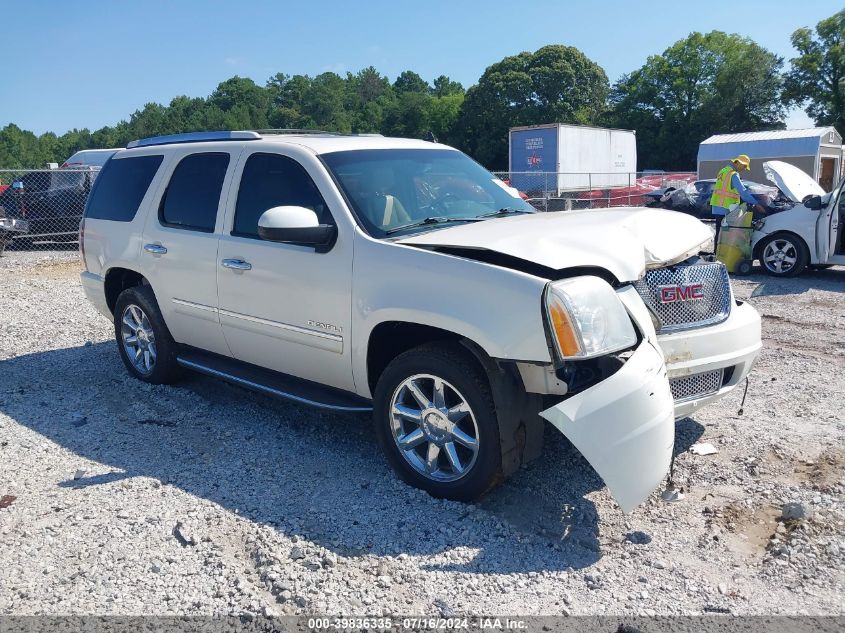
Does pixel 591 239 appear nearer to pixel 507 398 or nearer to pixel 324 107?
pixel 507 398

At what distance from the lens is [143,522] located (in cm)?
A: 363

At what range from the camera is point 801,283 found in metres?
10.2

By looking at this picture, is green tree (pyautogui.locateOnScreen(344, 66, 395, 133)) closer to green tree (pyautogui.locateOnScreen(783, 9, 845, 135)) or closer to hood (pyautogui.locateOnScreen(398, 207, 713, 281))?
green tree (pyautogui.locateOnScreen(783, 9, 845, 135))

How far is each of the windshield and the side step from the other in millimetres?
1002

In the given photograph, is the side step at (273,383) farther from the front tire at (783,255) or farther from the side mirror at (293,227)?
the front tire at (783,255)

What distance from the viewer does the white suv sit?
324cm

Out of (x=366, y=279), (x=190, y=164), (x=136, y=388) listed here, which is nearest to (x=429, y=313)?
(x=366, y=279)

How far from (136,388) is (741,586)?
4.69 meters

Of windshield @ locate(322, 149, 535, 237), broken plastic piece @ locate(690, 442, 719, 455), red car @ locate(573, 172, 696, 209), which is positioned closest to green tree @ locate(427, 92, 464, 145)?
red car @ locate(573, 172, 696, 209)

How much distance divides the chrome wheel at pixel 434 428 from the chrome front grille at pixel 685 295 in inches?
46.2

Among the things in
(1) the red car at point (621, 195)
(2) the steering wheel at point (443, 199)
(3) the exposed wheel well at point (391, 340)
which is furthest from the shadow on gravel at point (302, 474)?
(1) the red car at point (621, 195)

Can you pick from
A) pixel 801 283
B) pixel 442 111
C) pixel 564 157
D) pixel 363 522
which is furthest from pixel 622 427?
pixel 442 111

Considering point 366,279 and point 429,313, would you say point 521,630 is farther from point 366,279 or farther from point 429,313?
point 366,279

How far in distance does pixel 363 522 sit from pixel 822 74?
227ft
